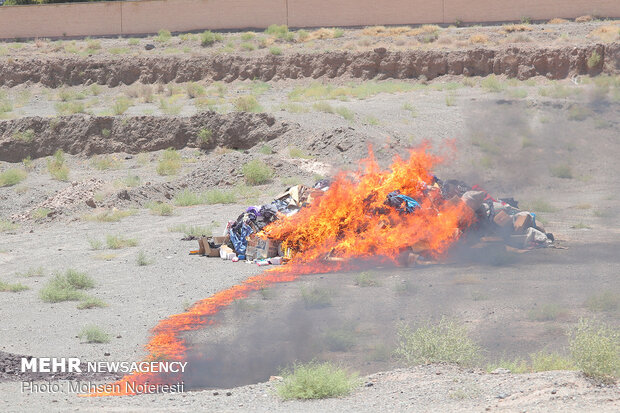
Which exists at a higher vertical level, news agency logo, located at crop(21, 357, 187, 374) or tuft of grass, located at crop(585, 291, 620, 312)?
tuft of grass, located at crop(585, 291, 620, 312)

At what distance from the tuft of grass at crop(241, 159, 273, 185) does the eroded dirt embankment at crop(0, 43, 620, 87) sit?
15452 mm

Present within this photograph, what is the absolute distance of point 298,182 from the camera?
22.5m

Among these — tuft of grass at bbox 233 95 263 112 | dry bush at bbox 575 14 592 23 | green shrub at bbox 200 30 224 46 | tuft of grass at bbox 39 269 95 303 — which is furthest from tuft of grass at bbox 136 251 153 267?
dry bush at bbox 575 14 592 23

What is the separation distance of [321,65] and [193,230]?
22920mm

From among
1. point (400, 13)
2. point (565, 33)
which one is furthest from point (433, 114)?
point (400, 13)

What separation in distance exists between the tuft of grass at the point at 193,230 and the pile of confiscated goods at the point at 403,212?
1.31 meters

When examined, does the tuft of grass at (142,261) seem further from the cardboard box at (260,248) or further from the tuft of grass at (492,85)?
the tuft of grass at (492,85)

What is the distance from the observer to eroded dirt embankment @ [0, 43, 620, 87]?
3353 centimetres

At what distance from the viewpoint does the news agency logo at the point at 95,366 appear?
30.4ft

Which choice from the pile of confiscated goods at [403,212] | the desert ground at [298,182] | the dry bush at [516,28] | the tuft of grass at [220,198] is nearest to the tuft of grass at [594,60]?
the desert ground at [298,182]

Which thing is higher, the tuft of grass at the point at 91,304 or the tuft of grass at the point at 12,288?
the tuft of grass at the point at 91,304

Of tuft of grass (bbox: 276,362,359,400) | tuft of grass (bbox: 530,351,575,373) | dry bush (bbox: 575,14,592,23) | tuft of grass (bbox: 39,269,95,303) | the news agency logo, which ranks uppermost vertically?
dry bush (bbox: 575,14,592,23)

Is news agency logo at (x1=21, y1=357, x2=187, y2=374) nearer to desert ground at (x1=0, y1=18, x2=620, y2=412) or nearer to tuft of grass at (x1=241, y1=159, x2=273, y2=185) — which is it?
desert ground at (x1=0, y1=18, x2=620, y2=412)

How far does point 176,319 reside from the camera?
11.5m
